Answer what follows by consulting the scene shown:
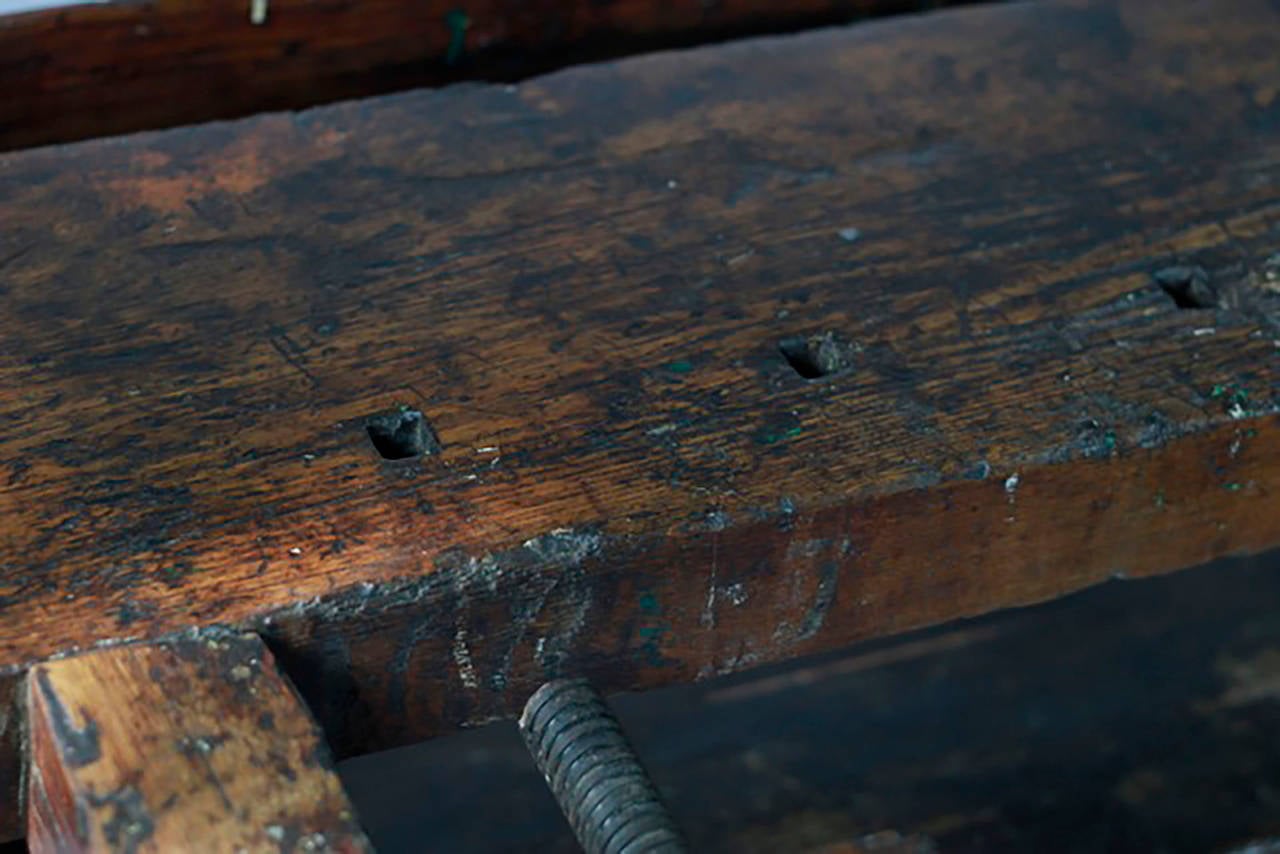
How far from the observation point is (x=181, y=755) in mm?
915

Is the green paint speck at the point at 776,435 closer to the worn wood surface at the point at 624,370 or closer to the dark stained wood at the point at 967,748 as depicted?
the worn wood surface at the point at 624,370

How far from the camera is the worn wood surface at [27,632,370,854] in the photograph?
0.89 meters

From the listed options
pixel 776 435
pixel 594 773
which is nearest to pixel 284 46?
pixel 776 435

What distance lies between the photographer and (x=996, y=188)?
1352mm

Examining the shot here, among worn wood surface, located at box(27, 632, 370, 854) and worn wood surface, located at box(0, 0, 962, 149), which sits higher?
worn wood surface, located at box(0, 0, 962, 149)

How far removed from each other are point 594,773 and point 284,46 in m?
0.73

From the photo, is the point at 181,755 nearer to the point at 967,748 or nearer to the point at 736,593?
the point at 736,593

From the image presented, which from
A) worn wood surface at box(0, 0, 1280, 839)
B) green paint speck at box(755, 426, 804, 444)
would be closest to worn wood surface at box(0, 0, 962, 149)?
worn wood surface at box(0, 0, 1280, 839)

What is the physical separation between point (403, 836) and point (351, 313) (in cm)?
78

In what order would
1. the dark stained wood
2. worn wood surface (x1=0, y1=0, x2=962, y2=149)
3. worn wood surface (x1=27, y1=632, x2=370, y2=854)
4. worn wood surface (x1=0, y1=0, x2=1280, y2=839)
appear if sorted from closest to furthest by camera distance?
worn wood surface (x1=27, y1=632, x2=370, y2=854) < worn wood surface (x1=0, y1=0, x2=1280, y2=839) < worn wood surface (x1=0, y1=0, x2=962, y2=149) < the dark stained wood

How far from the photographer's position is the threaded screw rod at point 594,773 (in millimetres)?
977

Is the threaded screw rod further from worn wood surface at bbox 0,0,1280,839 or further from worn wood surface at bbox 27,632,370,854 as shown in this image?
worn wood surface at bbox 27,632,370,854

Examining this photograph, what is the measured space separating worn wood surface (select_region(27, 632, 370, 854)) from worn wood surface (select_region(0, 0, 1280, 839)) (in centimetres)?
2

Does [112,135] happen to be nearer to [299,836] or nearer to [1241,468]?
[299,836]
